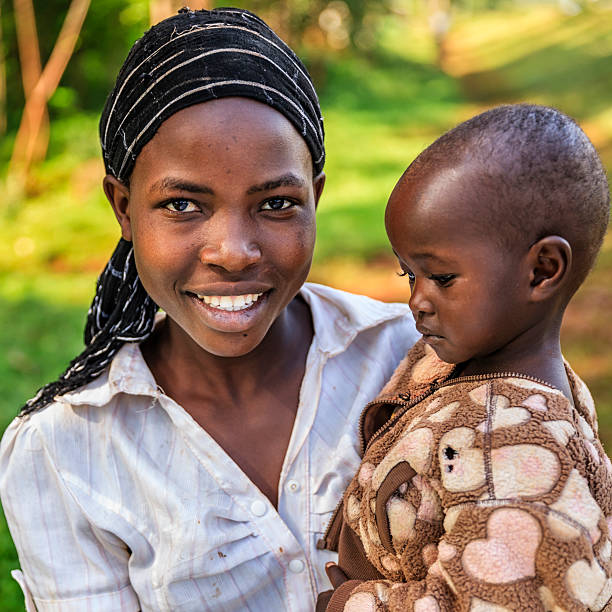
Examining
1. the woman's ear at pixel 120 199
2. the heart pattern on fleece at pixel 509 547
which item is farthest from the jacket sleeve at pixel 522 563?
the woman's ear at pixel 120 199

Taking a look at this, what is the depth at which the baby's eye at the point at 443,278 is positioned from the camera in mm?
1507

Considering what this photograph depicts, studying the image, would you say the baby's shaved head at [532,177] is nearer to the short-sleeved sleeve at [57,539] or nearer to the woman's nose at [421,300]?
the woman's nose at [421,300]

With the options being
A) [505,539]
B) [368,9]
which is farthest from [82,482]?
[368,9]

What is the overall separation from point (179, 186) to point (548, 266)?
2.47 ft

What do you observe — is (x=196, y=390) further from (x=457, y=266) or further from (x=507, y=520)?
(x=507, y=520)

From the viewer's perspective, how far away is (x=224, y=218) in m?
1.68

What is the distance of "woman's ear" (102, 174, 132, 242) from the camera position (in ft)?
6.17

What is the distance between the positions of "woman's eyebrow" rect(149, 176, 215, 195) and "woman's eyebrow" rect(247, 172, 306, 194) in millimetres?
90

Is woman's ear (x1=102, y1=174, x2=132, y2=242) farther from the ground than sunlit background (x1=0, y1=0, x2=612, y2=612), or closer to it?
closer to it

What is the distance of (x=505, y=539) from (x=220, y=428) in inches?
33.8

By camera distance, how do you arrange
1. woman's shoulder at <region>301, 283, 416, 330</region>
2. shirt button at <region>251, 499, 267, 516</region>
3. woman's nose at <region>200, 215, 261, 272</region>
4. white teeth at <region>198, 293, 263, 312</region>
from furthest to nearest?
woman's shoulder at <region>301, 283, 416, 330</region> < shirt button at <region>251, 499, 267, 516</region> < white teeth at <region>198, 293, 263, 312</region> < woman's nose at <region>200, 215, 261, 272</region>

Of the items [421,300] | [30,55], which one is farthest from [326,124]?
[421,300]

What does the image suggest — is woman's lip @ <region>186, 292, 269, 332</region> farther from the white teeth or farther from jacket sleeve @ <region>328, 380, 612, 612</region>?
jacket sleeve @ <region>328, 380, 612, 612</region>

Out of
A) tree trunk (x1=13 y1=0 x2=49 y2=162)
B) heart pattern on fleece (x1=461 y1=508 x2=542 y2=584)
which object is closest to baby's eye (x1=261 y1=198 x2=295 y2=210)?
heart pattern on fleece (x1=461 y1=508 x2=542 y2=584)
